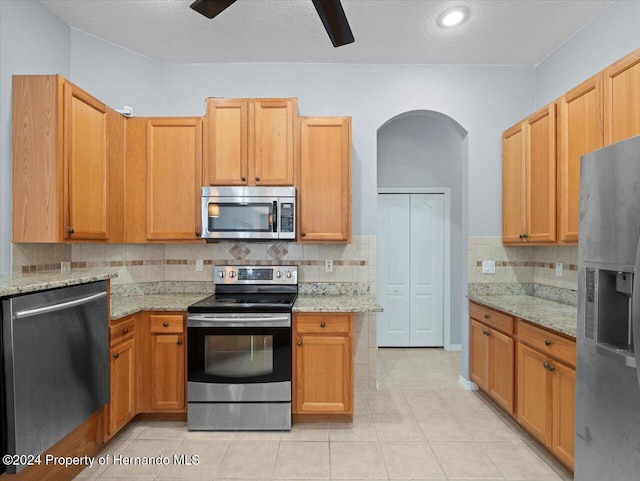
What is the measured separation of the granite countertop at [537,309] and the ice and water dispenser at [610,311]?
1.34 feet

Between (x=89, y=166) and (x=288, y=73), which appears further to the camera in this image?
(x=288, y=73)

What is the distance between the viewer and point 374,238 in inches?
129

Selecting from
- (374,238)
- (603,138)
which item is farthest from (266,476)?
(603,138)

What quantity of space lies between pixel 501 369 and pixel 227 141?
8.99ft

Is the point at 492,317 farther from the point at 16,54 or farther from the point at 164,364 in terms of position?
the point at 16,54

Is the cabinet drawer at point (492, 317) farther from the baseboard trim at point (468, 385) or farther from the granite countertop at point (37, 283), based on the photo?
the granite countertop at point (37, 283)

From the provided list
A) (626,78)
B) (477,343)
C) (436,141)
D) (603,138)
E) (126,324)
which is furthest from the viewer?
(436,141)

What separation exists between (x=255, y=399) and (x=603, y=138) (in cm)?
274

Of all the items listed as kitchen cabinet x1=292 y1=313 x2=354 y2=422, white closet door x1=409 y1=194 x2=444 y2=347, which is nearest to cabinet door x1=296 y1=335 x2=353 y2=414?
kitchen cabinet x1=292 y1=313 x2=354 y2=422

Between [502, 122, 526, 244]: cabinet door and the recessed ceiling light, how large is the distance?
0.94m

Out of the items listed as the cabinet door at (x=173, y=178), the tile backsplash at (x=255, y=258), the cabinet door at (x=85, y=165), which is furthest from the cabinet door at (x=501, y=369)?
the cabinet door at (x=85, y=165)

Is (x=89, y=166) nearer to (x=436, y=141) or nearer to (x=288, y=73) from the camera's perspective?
(x=288, y=73)

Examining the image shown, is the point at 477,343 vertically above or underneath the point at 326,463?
above

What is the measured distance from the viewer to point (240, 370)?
2.54 meters
